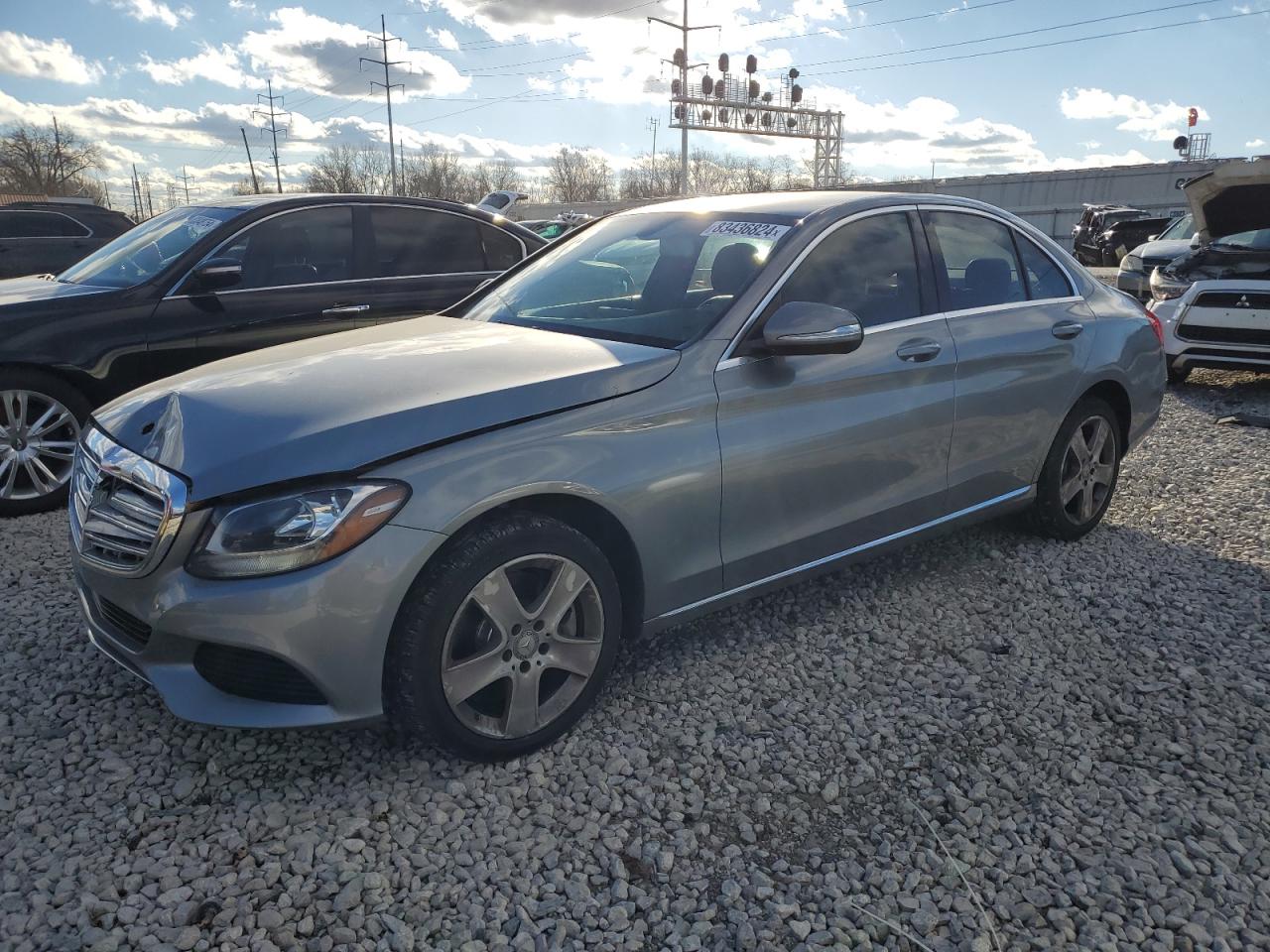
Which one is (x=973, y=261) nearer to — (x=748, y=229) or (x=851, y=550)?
(x=748, y=229)

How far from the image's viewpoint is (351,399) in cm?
272

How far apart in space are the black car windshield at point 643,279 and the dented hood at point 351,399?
21cm

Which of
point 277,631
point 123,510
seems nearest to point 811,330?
point 277,631

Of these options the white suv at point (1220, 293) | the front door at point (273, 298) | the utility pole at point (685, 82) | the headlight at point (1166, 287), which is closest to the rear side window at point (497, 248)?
the front door at point (273, 298)

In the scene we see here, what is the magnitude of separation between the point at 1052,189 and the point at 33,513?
42.5 meters

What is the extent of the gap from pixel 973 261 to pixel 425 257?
3653 millimetres

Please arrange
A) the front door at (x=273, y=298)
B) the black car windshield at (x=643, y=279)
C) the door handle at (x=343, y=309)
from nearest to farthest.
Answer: the black car windshield at (x=643, y=279), the front door at (x=273, y=298), the door handle at (x=343, y=309)

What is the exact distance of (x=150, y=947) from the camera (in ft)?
7.08

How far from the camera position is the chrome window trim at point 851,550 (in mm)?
3215

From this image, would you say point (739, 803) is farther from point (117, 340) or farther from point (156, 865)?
point (117, 340)

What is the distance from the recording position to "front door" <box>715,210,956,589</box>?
320 centimetres

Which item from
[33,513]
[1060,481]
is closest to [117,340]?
[33,513]

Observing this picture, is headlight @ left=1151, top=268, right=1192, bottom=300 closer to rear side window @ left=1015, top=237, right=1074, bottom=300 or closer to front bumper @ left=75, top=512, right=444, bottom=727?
rear side window @ left=1015, top=237, right=1074, bottom=300

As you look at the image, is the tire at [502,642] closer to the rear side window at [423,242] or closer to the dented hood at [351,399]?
the dented hood at [351,399]
